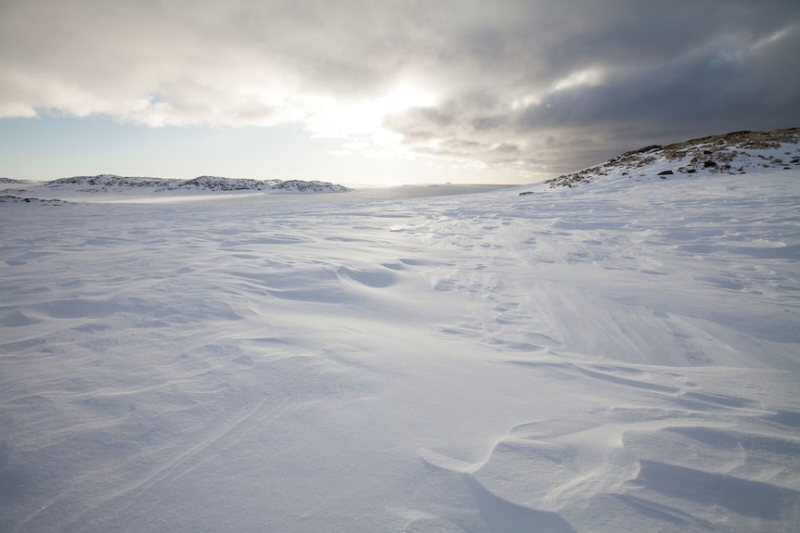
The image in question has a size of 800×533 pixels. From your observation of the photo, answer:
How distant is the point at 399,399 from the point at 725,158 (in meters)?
23.7

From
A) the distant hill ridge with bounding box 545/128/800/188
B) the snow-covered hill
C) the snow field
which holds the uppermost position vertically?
the snow-covered hill

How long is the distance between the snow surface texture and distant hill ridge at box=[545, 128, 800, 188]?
16.9 meters

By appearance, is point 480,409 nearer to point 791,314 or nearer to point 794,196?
point 791,314

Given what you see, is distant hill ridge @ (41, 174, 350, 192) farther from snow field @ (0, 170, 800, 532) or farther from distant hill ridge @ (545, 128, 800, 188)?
snow field @ (0, 170, 800, 532)

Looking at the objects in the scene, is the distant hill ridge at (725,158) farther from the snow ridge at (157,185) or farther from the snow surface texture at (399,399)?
the snow ridge at (157,185)

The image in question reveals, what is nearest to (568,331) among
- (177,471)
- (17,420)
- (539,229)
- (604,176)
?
(177,471)

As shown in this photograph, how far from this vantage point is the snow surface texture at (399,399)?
1224 mm

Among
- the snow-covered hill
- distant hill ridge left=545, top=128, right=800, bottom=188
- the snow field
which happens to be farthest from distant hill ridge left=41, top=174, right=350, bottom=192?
the snow field

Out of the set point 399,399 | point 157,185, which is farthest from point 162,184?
point 399,399

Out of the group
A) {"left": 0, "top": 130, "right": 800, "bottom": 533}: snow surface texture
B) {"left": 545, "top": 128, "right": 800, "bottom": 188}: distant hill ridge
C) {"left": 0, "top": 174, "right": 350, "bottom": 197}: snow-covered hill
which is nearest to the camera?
{"left": 0, "top": 130, "right": 800, "bottom": 533}: snow surface texture

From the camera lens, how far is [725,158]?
16.7m

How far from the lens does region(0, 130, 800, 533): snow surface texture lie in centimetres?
122

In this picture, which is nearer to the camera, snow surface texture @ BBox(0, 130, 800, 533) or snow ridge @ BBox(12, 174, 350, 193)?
snow surface texture @ BBox(0, 130, 800, 533)

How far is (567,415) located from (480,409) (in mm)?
474
